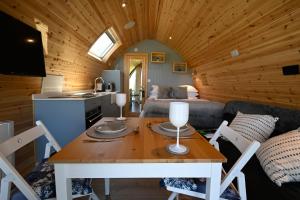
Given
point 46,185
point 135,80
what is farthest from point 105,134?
point 135,80

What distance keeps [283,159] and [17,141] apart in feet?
5.13

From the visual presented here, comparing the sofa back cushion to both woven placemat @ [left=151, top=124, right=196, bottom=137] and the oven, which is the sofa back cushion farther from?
the oven

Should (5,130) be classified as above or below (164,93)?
below

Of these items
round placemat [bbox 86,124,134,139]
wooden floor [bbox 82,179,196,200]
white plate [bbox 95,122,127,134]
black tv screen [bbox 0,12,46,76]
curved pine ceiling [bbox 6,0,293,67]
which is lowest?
wooden floor [bbox 82,179,196,200]

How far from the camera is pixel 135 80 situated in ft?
19.1

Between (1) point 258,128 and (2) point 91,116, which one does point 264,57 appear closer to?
(1) point 258,128

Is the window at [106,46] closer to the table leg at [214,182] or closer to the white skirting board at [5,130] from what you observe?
the white skirting board at [5,130]

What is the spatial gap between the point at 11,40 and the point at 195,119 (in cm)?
281

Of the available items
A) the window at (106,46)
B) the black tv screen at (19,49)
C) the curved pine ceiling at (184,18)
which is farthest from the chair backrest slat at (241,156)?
the window at (106,46)

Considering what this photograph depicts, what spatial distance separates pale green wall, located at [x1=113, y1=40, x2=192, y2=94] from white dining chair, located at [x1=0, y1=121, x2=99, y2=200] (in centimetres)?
468

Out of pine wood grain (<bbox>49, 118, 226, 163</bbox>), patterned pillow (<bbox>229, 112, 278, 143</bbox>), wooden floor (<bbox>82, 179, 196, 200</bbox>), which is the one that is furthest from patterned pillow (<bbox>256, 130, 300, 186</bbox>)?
wooden floor (<bbox>82, 179, 196, 200</bbox>)

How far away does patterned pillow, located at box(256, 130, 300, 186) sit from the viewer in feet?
3.45

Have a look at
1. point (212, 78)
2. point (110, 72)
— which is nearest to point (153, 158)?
point (212, 78)

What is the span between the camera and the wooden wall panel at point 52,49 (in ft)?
5.33
